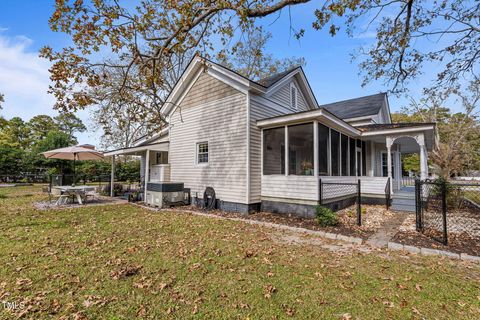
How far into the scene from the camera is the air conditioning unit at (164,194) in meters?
10.2

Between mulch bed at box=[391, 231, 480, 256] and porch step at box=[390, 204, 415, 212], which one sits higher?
porch step at box=[390, 204, 415, 212]

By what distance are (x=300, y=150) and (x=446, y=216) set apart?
514 centimetres

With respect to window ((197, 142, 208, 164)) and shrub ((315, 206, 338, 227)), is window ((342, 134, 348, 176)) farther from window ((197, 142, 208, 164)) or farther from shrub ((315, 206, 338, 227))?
window ((197, 142, 208, 164))

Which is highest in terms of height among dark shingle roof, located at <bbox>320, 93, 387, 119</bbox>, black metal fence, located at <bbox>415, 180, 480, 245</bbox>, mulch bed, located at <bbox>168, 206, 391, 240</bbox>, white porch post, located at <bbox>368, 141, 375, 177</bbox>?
dark shingle roof, located at <bbox>320, 93, 387, 119</bbox>

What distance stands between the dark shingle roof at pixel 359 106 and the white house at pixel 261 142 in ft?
14.4

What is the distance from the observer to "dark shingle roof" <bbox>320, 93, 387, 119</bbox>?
16.2 metres

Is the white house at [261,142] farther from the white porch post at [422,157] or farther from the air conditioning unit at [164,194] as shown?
the air conditioning unit at [164,194]

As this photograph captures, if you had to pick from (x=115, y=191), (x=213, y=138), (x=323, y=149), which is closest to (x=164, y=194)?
(x=213, y=138)

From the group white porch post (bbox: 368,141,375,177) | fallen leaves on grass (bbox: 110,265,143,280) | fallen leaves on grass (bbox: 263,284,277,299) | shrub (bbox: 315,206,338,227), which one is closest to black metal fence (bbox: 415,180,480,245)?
shrub (bbox: 315,206,338,227)

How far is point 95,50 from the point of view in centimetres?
796

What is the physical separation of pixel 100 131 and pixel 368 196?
30288 millimetres

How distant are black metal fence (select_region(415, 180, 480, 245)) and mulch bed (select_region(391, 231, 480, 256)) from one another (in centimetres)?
9

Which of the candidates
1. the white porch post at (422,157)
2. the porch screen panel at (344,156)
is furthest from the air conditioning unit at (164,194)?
the white porch post at (422,157)

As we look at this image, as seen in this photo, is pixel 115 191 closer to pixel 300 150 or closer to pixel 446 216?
pixel 300 150
